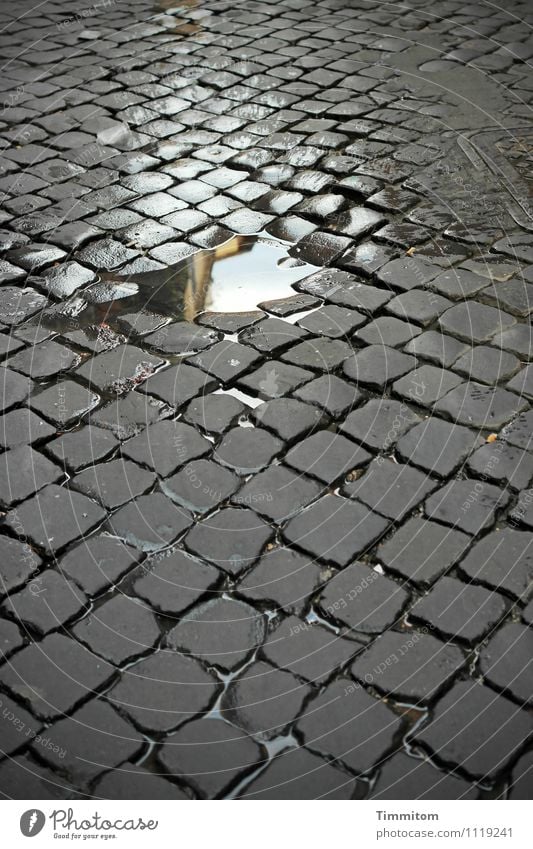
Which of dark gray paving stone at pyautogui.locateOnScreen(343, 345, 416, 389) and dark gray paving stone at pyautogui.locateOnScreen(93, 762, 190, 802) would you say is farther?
dark gray paving stone at pyautogui.locateOnScreen(343, 345, 416, 389)

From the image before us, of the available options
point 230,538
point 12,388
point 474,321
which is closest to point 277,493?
point 230,538

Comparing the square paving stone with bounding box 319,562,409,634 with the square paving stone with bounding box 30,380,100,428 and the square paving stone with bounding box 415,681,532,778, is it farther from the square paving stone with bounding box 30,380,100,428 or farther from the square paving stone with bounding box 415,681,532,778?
the square paving stone with bounding box 30,380,100,428

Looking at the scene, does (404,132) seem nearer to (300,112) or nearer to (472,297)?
(300,112)

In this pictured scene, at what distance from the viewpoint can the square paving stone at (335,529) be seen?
276 cm

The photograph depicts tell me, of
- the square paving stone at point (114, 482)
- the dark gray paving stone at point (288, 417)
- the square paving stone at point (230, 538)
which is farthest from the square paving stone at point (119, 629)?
the dark gray paving stone at point (288, 417)

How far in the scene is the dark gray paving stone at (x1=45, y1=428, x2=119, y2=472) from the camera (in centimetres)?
314

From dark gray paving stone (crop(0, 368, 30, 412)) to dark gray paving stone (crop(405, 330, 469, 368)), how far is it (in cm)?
161

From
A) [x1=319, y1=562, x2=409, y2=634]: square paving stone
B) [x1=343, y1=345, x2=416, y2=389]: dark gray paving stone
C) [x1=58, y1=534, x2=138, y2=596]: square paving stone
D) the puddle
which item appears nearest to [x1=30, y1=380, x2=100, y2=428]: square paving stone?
the puddle

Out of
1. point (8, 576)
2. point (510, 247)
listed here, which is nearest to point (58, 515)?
point (8, 576)

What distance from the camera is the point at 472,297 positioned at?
3918 millimetres

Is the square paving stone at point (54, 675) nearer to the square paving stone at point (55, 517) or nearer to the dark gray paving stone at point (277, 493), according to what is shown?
the square paving stone at point (55, 517)

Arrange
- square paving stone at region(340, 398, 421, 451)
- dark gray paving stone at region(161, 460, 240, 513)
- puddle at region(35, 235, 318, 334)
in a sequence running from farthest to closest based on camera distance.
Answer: puddle at region(35, 235, 318, 334), square paving stone at region(340, 398, 421, 451), dark gray paving stone at region(161, 460, 240, 513)

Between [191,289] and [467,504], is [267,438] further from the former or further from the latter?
[191,289]

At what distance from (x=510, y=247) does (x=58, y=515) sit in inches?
104
